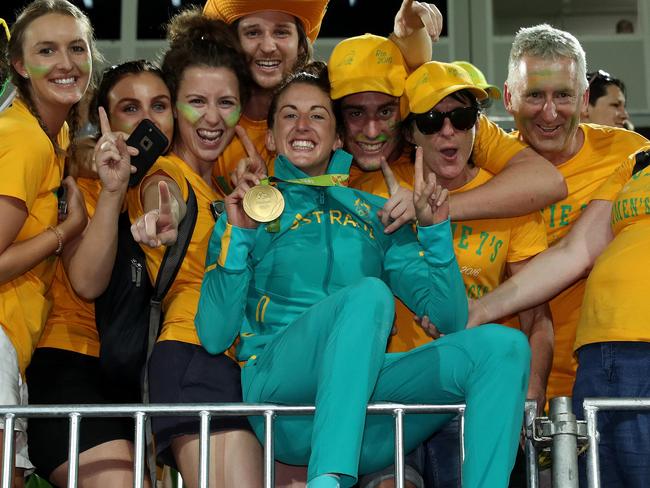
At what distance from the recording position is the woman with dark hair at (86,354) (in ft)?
12.1

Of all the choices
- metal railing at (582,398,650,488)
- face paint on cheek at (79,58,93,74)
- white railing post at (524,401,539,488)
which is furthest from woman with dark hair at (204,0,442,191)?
metal railing at (582,398,650,488)

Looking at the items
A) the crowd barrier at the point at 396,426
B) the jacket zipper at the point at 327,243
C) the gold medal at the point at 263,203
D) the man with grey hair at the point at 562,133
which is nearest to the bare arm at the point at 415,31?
the man with grey hair at the point at 562,133

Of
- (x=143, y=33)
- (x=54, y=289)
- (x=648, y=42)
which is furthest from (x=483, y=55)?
(x=54, y=289)

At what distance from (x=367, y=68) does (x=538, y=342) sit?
1130mm

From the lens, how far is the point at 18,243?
382 centimetres

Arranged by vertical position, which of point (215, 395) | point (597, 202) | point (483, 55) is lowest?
point (215, 395)

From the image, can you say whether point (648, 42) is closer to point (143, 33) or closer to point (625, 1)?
point (625, 1)

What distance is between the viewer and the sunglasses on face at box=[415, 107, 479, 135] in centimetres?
410

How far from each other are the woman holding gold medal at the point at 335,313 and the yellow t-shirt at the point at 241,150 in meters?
0.27

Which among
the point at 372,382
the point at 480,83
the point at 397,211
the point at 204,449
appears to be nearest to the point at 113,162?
the point at 397,211

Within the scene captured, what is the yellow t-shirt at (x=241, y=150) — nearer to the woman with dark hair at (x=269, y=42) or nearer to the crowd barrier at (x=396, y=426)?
the woman with dark hair at (x=269, y=42)

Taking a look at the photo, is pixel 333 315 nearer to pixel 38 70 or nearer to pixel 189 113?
pixel 189 113

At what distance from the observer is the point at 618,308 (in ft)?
12.0

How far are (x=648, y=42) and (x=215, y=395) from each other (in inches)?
360
